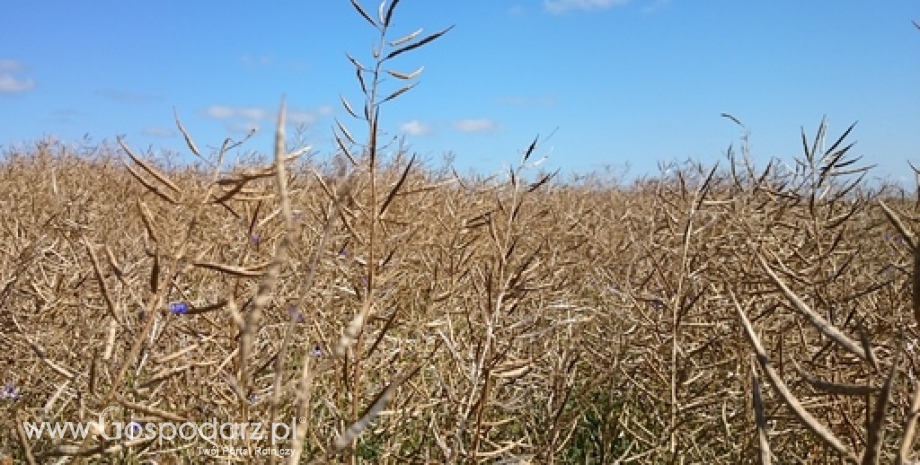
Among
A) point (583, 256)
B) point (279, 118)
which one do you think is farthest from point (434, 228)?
point (279, 118)

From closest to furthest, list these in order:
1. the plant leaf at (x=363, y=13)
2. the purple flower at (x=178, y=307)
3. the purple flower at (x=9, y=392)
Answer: the plant leaf at (x=363, y=13), the purple flower at (x=178, y=307), the purple flower at (x=9, y=392)

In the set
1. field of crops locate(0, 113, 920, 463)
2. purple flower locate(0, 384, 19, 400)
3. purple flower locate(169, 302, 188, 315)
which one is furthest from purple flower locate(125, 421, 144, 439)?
purple flower locate(0, 384, 19, 400)

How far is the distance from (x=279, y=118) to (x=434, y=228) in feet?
10.4

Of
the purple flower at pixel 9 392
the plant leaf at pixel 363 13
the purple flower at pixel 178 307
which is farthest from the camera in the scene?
the purple flower at pixel 9 392

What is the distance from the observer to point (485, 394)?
116 centimetres

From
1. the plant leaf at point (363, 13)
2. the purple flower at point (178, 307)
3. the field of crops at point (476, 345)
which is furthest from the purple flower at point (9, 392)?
the plant leaf at point (363, 13)

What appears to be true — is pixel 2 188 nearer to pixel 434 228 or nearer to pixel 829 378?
pixel 434 228

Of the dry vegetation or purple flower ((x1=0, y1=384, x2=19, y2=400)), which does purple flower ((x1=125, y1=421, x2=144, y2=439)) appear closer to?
the dry vegetation

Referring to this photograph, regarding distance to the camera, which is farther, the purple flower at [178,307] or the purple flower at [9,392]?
the purple flower at [9,392]

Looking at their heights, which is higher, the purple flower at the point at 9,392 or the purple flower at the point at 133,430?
the purple flower at the point at 9,392

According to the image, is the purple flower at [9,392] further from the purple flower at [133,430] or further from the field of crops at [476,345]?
the purple flower at [133,430]

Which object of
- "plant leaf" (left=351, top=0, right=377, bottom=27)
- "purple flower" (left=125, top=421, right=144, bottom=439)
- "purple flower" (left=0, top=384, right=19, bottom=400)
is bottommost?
"purple flower" (left=125, top=421, right=144, bottom=439)

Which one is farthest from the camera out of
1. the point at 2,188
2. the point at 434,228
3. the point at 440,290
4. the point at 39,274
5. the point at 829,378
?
the point at 2,188

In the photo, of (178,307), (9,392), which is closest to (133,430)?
(178,307)
